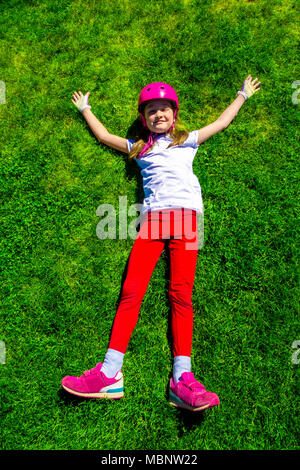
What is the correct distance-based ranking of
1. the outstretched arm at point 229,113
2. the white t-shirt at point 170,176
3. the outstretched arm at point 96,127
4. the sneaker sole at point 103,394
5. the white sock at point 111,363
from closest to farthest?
the sneaker sole at point 103,394 → the white sock at point 111,363 → the white t-shirt at point 170,176 → the outstretched arm at point 229,113 → the outstretched arm at point 96,127

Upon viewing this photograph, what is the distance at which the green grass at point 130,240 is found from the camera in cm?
309

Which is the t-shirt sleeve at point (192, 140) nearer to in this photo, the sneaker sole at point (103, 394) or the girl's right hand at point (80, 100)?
the girl's right hand at point (80, 100)

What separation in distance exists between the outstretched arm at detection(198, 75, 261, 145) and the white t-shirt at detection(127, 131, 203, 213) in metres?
0.16

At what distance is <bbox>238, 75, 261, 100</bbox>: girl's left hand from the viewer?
3941 mm

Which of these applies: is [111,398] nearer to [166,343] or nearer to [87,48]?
[166,343]

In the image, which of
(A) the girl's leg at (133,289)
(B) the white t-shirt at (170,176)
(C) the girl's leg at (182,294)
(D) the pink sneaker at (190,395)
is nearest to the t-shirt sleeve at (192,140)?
(B) the white t-shirt at (170,176)

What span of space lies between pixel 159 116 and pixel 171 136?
0.28 meters

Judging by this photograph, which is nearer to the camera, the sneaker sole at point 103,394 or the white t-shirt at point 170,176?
the sneaker sole at point 103,394

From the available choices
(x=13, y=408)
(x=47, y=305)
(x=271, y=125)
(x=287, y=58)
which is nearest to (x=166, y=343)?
(x=47, y=305)

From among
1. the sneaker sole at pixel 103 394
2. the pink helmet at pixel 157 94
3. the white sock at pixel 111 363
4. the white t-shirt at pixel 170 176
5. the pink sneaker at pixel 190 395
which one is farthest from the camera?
the pink helmet at pixel 157 94

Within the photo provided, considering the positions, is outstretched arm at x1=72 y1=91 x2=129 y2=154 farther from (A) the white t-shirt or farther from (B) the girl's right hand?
(A) the white t-shirt

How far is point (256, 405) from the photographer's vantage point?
3.04 m

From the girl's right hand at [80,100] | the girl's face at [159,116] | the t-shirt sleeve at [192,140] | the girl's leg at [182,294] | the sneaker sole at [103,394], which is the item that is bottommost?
the sneaker sole at [103,394]

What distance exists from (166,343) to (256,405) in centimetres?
108
